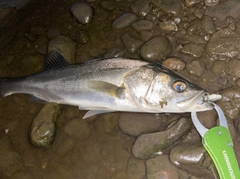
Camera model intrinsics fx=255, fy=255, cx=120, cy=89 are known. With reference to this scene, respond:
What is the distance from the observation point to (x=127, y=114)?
4016 mm

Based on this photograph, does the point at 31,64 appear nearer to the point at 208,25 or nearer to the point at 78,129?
the point at 78,129

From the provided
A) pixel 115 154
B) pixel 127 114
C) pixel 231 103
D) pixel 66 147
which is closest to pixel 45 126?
pixel 66 147

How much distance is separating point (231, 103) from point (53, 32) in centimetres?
355

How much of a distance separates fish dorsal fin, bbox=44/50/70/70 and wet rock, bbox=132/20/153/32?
1425mm

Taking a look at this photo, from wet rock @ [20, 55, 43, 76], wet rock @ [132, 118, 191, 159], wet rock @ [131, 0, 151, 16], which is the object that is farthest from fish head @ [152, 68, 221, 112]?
wet rock @ [20, 55, 43, 76]

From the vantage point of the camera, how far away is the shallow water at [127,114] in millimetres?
3668

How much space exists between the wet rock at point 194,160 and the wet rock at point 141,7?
2570 mm

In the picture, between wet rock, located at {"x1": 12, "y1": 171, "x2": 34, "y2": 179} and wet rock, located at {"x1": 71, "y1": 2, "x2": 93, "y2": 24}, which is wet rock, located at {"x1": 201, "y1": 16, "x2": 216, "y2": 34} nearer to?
wet rock, located at {"x1": 71, "y1": 2, "x2": 93, "y2": 24}

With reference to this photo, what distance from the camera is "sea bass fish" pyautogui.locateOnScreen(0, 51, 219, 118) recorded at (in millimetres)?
3311

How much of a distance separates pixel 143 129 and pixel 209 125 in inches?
37.7

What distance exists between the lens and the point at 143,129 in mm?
3895

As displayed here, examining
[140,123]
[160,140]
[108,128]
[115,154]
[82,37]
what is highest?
[82,37]

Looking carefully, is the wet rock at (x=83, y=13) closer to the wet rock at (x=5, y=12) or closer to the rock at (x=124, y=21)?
the rock at (x=124, y=21)

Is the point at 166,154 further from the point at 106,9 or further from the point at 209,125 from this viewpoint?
the point at 106,9
